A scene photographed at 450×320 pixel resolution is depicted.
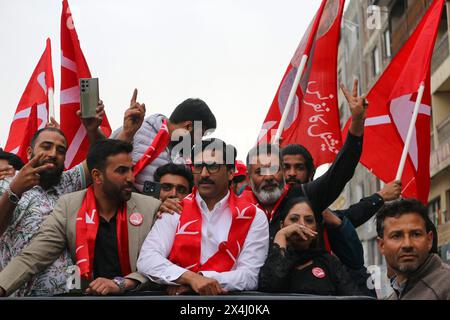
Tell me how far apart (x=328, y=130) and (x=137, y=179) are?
2.13 meters

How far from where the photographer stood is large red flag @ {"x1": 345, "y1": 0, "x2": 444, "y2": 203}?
27.2 feet

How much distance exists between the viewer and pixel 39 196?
5.76 m

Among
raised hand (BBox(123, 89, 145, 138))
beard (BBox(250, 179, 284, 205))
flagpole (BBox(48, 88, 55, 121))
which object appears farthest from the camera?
flagpole (BBox(48, 88, 55, 121))

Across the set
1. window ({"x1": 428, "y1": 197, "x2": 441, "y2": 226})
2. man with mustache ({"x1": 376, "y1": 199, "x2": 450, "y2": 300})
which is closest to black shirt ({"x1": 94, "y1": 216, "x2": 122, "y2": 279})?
man with mustache ({"x1": 376, "y1": 199, "x2": 450, "y2": 300})

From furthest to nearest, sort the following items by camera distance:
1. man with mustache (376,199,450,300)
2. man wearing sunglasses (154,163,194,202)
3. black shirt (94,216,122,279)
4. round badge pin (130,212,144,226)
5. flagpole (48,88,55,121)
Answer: flagpole (48,88,55,121) < man wearing sunglasses (154,163,194,202) < round badge pin (130,212,144,226) < black shirt (94,216,122,279) < man with mustache (376,199,450,300)

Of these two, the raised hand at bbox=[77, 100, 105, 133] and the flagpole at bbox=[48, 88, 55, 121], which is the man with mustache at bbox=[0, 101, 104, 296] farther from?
the flagpole at bbox=[48, 88, 55, 121]

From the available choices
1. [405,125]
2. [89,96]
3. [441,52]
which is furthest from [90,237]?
[441,52]

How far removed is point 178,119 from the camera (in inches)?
272

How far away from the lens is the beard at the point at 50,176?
5.83m

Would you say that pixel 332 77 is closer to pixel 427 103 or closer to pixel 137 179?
pixel 427 103

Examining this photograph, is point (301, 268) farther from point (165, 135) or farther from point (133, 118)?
point (165, 135)

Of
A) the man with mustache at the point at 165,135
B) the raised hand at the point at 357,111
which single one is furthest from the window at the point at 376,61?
the raised hand at the point at 357,111

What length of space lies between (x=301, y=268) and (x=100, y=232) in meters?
1.13
